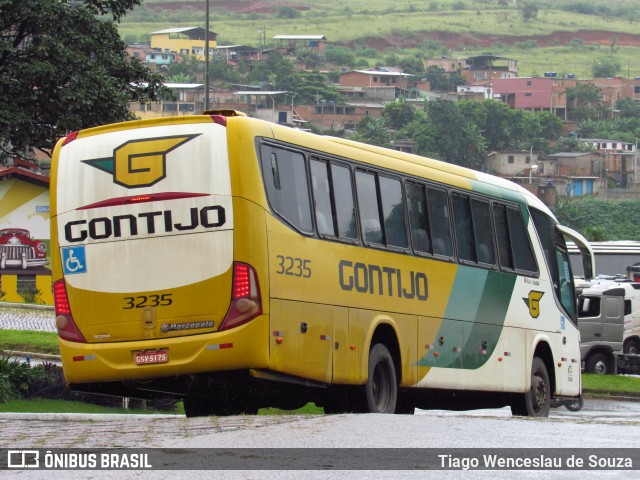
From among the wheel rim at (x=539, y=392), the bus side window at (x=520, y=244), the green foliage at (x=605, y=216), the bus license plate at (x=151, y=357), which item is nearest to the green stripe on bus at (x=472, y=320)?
the bus side window at (x=520, y=244)

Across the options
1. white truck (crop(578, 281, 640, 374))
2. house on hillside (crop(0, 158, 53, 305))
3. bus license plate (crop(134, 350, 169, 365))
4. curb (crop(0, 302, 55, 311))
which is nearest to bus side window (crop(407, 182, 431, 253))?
bus license plate (crop(134, 350, 169, 365))

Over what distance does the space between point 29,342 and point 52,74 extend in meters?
8.37

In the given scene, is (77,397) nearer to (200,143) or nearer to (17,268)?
(200,143)

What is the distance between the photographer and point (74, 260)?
13320mm

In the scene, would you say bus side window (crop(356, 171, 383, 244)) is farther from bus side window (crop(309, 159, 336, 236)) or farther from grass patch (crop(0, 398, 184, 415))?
grass patch (crop(0, 398, 184, 415))

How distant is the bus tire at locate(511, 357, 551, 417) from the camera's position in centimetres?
1889

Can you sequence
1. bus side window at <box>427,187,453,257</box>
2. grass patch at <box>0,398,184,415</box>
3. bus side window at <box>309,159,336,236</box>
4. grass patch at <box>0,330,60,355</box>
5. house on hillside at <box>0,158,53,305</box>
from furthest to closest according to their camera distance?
house on hillside at <box>0,158,53,305</box>
grass patch at <box>0,330,60,355</box>
grass patch at <box>0,398,184,415</box>
bus side window at <box>427,187,453,257</box>
bus side window at <box>309,159,336,236</box>

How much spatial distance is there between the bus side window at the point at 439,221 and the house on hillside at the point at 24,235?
28.6 m

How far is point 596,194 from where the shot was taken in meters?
162

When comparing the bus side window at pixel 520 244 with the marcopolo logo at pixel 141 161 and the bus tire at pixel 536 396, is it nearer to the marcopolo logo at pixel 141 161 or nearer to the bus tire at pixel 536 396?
the bus tire at pixel 536 396

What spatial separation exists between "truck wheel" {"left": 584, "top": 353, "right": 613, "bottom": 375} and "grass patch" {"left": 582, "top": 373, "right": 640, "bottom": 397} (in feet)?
4.26

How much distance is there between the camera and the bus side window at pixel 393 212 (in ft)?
50.3

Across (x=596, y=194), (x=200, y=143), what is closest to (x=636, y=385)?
(x=200, y=143)

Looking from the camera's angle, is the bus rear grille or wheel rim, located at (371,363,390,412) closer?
wheel rim, located at (371,363,390,412)
